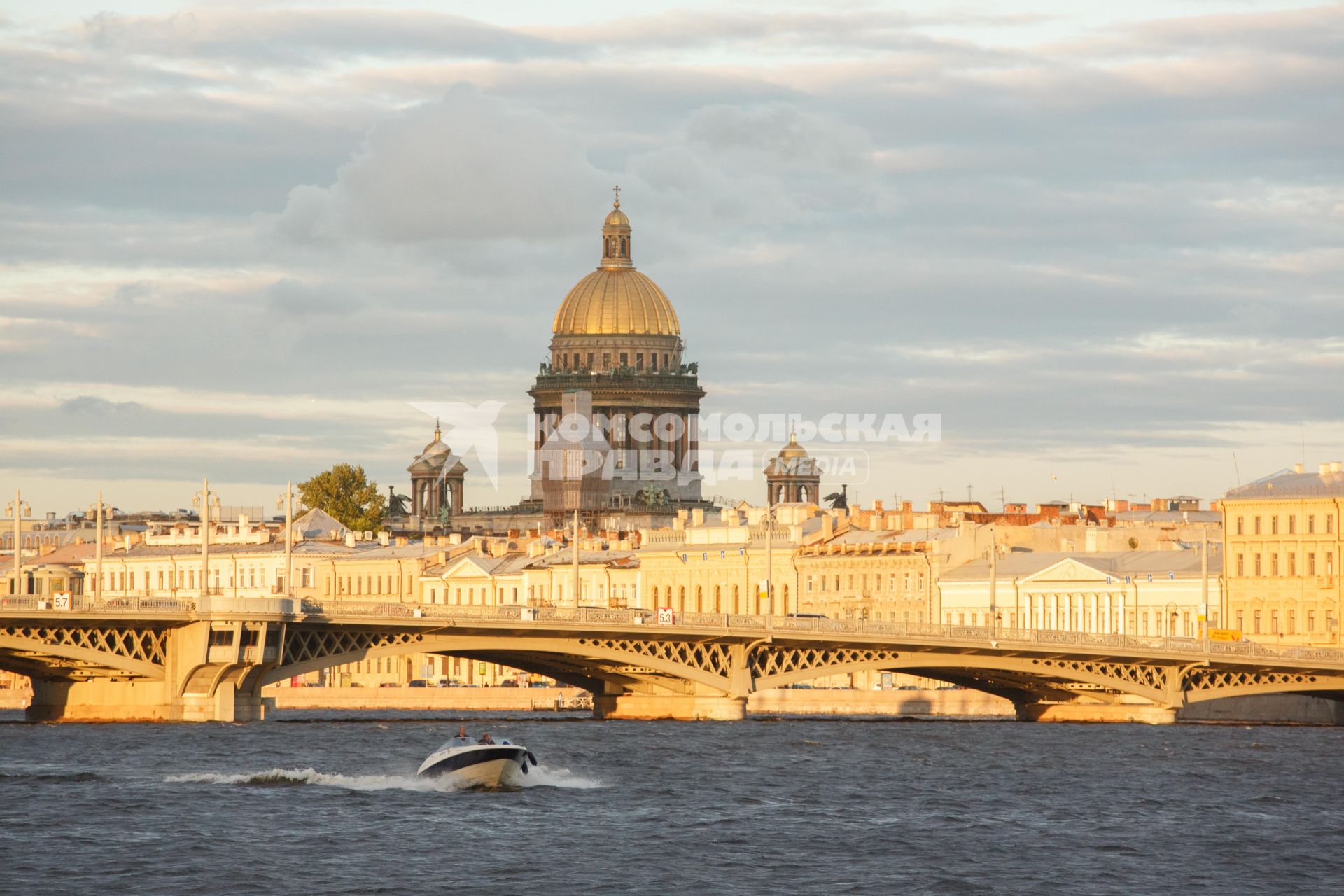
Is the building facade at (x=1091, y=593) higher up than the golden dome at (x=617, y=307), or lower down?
lower down

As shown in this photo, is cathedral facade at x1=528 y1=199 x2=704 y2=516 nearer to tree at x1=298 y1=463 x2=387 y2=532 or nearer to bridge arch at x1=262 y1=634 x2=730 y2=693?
tree at x1=298 y1=463 x2=387 y2=532

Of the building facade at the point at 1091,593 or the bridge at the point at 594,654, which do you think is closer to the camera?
the bridge at the point at 594,654

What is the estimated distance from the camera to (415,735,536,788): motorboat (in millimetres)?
62438

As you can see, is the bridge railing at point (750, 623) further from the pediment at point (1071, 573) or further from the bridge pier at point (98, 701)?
the pediment at point (1071, 573)

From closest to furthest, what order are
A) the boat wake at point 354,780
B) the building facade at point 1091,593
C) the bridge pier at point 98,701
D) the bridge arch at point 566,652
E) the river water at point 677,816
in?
1. the river water at point 677,816
2. the boat wake at point 354,780
3. the bridge arch at point 566,652
4. the bridge pier at point 98,701
5. the building facade at point 1091,593

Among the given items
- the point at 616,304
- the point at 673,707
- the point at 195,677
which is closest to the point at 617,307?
the point at 616,304

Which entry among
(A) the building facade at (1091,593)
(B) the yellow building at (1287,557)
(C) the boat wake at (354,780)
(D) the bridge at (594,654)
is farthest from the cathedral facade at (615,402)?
(C) the boat wake at (354,780)

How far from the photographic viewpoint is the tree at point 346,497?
168 metres

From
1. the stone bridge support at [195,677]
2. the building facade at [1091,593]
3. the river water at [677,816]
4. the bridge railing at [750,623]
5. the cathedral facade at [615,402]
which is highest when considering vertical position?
the cathedral facade at [615,402]

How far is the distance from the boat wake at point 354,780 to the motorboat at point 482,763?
0.24 meters

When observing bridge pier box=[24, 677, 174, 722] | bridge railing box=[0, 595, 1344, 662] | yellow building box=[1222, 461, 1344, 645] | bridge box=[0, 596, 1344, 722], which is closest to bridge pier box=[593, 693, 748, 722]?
bridge box=[0, 596, 1344, 722]

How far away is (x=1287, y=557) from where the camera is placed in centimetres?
10456

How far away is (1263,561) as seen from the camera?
346 ft

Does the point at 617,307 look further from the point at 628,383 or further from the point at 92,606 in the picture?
the point at 92,606
